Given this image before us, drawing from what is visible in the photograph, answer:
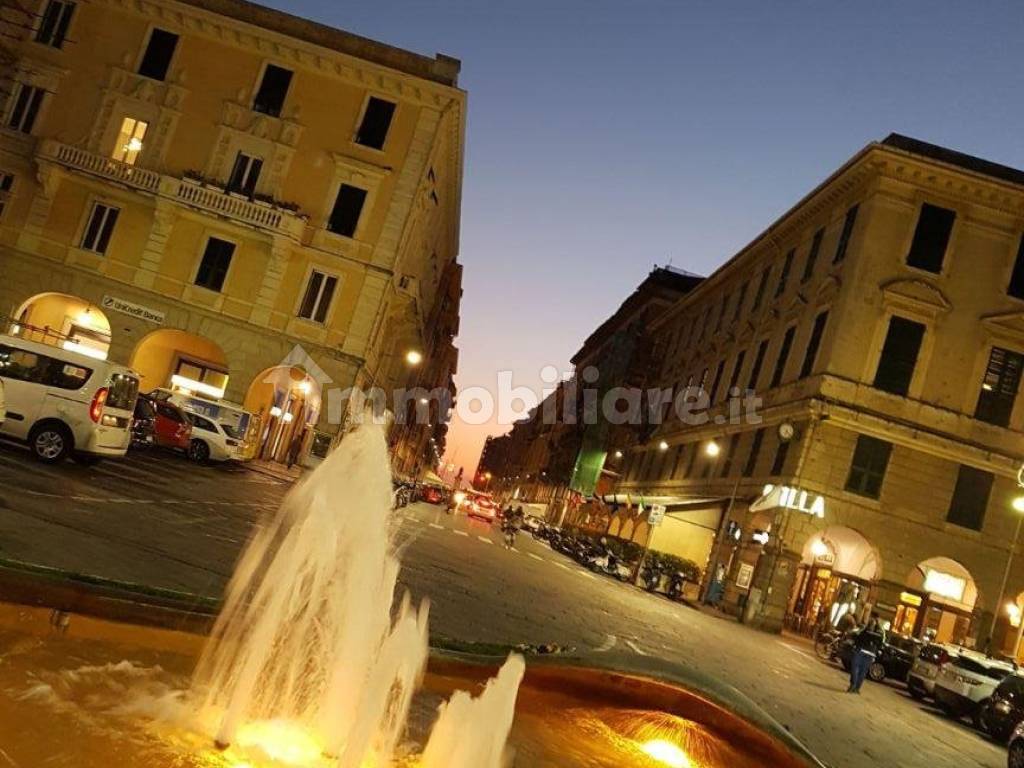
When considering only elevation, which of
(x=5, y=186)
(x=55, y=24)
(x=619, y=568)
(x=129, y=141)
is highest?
(x=55, y=24)

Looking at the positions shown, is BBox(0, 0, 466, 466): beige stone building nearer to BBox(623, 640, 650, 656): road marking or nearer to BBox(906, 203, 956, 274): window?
BBox(906, 203, 956, 274): window

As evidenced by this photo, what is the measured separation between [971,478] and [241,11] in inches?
1222

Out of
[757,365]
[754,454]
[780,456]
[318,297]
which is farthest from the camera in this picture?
[757,365]

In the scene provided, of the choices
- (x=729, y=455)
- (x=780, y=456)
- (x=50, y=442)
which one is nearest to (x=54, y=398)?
(x=50, y=442)

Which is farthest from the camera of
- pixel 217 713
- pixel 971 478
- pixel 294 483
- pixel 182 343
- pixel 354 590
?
pixel 182 343

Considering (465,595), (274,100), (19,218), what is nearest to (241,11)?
(274,100)

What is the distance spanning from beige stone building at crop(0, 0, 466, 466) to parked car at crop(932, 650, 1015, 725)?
2078 centimetres

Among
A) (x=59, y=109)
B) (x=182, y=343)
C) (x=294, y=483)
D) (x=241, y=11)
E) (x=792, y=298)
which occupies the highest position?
(x=241, y=11)

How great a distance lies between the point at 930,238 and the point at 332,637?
1136 inches

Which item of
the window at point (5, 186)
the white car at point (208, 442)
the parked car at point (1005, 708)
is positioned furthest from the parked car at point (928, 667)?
the window at point (5, 186)

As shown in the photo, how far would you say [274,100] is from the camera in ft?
103

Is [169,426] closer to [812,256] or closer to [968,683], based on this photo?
[968,683]

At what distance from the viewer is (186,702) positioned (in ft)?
15.1

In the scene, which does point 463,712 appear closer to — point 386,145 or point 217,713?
point 217,713
